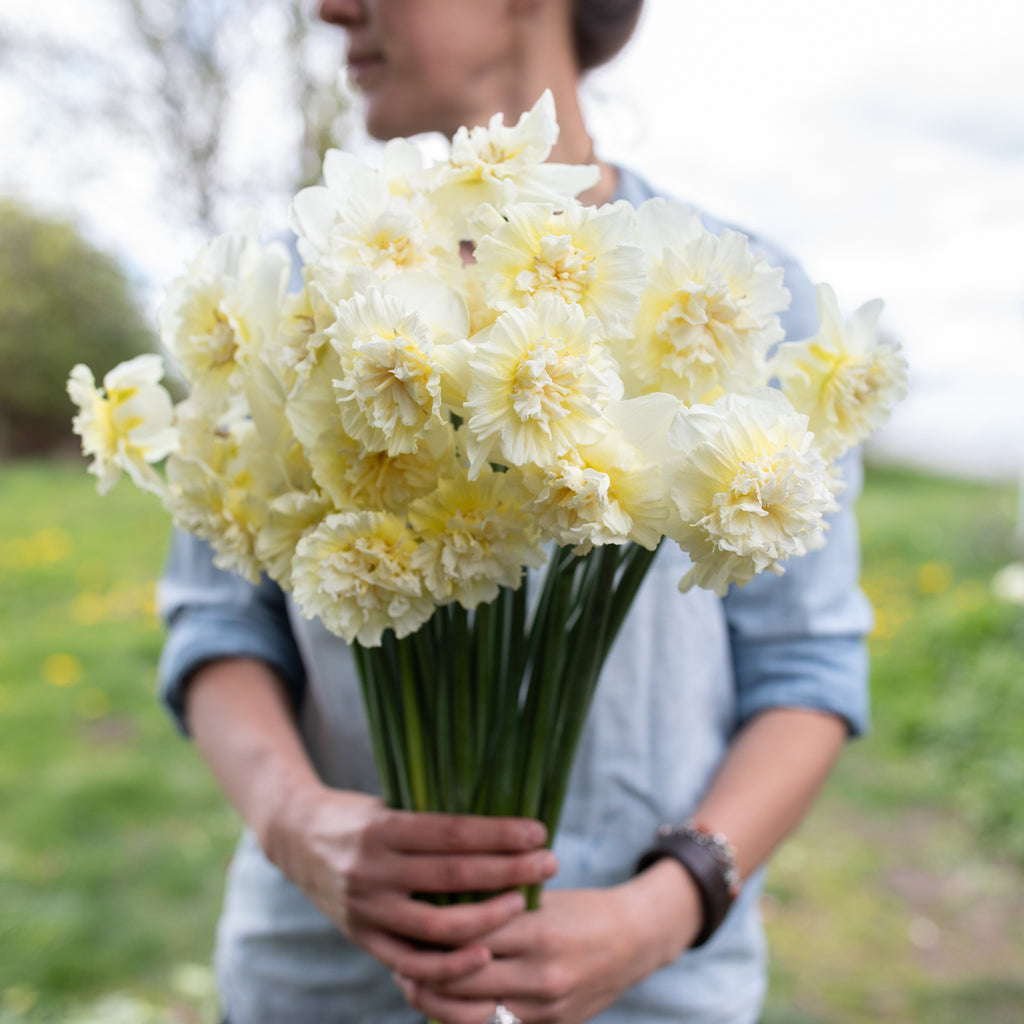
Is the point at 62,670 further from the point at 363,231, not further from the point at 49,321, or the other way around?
the point at 49,321

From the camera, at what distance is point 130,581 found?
423 cm

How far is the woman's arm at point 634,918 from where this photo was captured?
0.74 meters

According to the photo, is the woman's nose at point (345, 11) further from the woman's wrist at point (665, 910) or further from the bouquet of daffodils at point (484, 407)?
the woman's wrist at point (665, 910)

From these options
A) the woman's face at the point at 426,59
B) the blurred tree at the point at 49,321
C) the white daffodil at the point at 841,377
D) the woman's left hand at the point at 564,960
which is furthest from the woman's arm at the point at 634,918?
the blurred tree at the point at 49,321

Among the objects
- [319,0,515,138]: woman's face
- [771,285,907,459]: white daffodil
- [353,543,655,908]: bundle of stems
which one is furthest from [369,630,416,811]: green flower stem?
[319,0,515,138]: woman's face

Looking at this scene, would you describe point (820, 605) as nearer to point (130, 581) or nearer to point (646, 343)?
point (646, 343)

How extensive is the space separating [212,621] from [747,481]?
0.71 m

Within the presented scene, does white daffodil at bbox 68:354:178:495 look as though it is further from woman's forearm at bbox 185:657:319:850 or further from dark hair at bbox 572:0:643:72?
dark hair at bbox 572:0:643:72

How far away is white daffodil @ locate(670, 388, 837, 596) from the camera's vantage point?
470 mm

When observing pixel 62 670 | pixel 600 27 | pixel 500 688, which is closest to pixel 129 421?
pixel 500 688

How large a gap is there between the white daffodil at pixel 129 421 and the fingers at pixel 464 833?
31 cm

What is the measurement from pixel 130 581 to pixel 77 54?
4.59 m

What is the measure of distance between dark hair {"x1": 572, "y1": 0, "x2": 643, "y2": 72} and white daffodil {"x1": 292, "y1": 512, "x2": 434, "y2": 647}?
0.73 metres

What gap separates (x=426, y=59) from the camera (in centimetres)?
89
